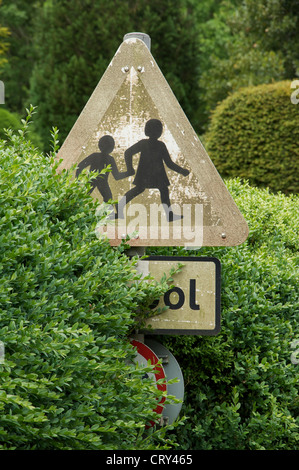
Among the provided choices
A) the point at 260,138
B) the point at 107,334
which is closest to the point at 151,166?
the point at 107,334

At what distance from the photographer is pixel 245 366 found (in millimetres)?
3133

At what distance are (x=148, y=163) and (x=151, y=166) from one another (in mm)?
22

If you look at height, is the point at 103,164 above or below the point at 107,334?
above

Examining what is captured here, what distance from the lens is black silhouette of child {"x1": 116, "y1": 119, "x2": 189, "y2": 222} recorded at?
9.21 feet

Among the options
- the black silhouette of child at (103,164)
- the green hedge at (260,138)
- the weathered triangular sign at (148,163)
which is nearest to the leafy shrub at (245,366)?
the weathered triangular sign at (148,163)

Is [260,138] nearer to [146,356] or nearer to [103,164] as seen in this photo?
[103,164]

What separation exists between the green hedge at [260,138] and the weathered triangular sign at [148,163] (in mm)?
6840

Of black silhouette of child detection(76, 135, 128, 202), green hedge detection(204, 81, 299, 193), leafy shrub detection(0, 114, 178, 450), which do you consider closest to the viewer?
leafy shrub detection(0, 114, 178, 450)

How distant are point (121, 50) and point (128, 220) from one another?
2.89ft

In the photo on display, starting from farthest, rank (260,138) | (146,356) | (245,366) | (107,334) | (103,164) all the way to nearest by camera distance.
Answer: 1. (260,138)
2. (245,366)
3. (103,164)
4. (146,356)
5. (107,334)

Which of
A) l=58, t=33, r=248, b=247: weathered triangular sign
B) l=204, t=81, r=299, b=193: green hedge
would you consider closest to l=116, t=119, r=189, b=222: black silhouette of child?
l=58, t=33, r=248, b=247: weathered triangular sign

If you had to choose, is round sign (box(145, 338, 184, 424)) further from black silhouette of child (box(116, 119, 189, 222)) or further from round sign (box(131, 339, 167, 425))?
black silhouette of child (box(116, 119, 189, 222))

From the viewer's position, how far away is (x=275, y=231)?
425 centimetres

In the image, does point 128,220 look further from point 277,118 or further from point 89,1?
point 89,1
